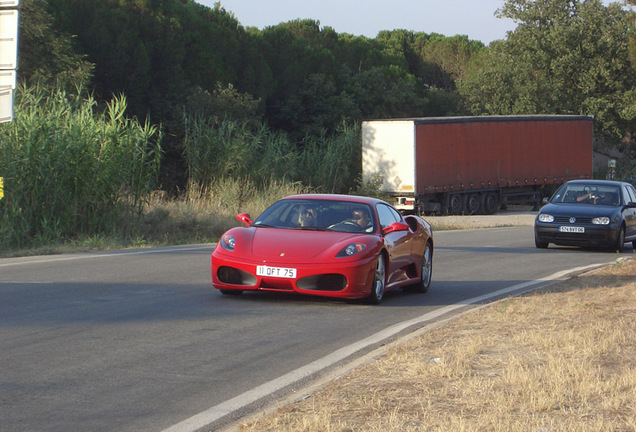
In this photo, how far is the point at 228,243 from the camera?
11.3 meters

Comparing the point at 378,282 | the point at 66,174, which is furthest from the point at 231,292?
the point at 66,174

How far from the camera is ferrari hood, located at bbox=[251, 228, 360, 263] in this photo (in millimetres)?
10812

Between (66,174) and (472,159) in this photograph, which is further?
(472,159)

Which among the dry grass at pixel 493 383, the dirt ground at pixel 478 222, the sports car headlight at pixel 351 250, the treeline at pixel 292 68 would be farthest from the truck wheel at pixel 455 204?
the dry grass at pixel 493 383

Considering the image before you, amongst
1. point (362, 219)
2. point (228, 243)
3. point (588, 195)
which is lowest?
point (228, 243)

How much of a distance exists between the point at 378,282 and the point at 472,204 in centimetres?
3210

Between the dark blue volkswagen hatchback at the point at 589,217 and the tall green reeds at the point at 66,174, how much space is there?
877 cm

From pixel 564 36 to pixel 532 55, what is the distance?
2537 mm

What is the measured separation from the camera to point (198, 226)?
2430cm

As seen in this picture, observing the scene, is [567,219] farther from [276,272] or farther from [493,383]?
[493,383]

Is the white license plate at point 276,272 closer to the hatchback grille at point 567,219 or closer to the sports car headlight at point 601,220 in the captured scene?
the hatchback grille at point 567,219

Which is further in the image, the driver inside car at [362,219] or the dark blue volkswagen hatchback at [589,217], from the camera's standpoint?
the dark blue volkswagen hatchback at [589,217]

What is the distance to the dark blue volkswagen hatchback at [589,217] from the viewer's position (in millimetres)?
20641

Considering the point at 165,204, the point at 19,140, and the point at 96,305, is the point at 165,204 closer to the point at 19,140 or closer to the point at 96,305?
the point at 19,140
